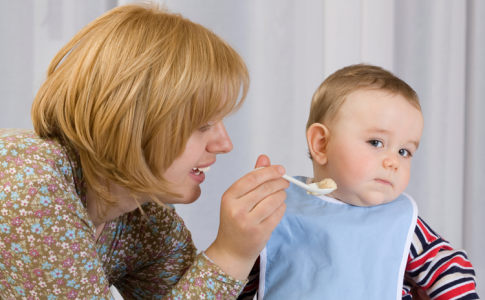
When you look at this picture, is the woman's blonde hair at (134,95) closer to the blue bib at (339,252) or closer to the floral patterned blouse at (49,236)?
the floral patterned blouse at (49,236)

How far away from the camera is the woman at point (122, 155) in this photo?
759mm

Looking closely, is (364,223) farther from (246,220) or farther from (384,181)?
(246,220)

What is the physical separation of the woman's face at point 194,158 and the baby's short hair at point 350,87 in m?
0.24

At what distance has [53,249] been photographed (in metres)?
0.75

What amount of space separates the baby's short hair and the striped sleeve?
28 cm

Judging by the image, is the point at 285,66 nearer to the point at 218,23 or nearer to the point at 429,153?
Result: the point at 218,23

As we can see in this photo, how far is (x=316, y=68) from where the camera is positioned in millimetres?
1862

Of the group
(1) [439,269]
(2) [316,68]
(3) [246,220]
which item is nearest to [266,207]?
(3) [246,220]

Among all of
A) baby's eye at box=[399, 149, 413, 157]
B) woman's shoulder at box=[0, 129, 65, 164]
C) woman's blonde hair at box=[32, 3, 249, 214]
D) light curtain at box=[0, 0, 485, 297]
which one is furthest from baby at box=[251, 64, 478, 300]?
light curtain at box=[0, 0, 485, 297]

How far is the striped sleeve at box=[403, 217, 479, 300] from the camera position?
0.89 meters

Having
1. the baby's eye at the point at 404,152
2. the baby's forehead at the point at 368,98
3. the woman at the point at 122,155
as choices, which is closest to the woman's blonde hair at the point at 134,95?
the woman at the point at 122,155

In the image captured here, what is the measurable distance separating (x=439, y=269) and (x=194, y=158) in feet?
1.70

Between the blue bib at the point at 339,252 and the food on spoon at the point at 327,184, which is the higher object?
the food on spoon at the point at 327,184

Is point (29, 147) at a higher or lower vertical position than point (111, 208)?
higher
